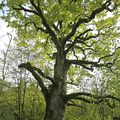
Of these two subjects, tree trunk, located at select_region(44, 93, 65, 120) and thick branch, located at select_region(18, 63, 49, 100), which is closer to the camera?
tree trunk, located at select_region(44, 93, 65, 120)

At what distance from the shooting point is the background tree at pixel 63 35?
1341 centimetres

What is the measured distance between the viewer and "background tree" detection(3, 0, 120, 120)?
13406 millimetres

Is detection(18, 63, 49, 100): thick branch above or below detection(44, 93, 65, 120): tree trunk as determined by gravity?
above

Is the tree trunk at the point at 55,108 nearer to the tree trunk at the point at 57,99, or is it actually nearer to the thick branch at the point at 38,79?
the tree trunk at the point at 57,99

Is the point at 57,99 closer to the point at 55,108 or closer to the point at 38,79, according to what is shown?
the point at 55,108

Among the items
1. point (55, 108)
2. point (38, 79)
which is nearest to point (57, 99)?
point (55, 108)

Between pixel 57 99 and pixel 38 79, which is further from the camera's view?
pixel 38 79

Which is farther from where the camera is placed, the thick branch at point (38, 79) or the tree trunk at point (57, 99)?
the thick branch at point (38, 79)

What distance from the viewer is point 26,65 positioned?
14.6m

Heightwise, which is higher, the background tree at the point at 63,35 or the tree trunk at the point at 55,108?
the background tree at the point at 63,35

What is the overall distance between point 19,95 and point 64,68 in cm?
1905

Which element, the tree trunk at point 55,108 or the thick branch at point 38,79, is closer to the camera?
the tree trunk at point 55,108

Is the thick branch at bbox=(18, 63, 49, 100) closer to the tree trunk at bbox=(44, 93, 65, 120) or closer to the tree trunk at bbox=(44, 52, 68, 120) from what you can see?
the tree trunk at bbox=(44, 52, 68, 120)

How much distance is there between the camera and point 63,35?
15383 millimetres
